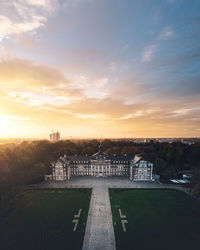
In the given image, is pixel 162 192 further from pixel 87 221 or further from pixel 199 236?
pixel 87 221

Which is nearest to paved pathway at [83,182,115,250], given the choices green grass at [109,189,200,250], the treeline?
green grass at [109,189,200,250]

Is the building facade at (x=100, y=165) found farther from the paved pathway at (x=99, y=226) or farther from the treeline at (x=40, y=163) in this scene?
the paved pathway at (x=99, y=226)

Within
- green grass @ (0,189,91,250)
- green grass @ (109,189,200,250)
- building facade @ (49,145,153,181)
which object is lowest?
green grass @ (109,189,200,250)

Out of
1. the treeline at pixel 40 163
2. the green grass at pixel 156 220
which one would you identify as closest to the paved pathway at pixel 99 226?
the green grass at pixel 156 220

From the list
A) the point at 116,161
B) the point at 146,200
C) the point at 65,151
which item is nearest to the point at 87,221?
the point at 146,200

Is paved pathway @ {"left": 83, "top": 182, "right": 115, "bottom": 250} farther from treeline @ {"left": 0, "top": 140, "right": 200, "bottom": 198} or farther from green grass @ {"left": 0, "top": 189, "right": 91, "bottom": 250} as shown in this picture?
treeline @ {"left": 0, "top": 140, "right": 200, "bottom": 198}

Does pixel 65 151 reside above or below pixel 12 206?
above
